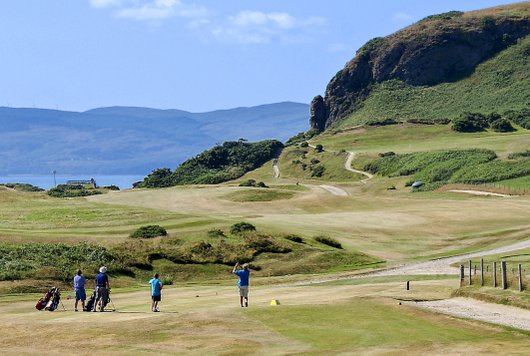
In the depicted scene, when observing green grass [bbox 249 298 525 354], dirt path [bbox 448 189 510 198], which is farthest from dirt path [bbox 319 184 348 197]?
green grass [bbox 249 298 525 354]

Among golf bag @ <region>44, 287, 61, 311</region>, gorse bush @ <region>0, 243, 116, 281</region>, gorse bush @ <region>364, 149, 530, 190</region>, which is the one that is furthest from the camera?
gorse bush @ <region>364, 149, 530, 190</region>

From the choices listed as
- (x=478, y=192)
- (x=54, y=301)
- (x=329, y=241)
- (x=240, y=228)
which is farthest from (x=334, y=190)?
(x=54, y=301)

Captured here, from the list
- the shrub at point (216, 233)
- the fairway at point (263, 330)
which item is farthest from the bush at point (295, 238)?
the fairway at point (263, 330)

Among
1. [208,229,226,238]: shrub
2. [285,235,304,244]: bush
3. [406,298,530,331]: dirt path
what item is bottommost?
[406,298,530,331]: dirt path

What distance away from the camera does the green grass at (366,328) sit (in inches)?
1238

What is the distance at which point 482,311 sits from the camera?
38.1 meters

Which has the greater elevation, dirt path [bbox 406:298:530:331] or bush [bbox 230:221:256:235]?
bush [bbox 230:221:256:235]

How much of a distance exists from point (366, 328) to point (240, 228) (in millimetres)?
44896

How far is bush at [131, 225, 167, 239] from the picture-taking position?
76625 millimetres

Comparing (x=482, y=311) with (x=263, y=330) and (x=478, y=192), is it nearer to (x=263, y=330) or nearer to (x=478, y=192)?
(x=263, y=330)

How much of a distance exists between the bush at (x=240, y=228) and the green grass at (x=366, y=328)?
37.7 meters

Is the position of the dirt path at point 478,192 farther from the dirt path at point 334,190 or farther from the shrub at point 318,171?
the shrub at point 318,171

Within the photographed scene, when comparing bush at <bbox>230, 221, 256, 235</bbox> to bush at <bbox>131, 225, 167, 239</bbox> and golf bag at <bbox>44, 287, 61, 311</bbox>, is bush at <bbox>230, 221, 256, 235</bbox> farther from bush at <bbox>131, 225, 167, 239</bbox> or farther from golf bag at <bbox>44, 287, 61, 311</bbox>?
golf bag at <bbox>44, 287, 61, 311</bbox>

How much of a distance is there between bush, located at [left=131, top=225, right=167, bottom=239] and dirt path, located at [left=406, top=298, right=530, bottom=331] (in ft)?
125
